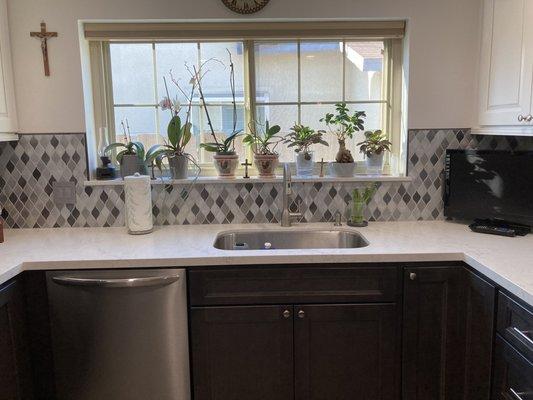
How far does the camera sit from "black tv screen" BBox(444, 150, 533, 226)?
2.06 m

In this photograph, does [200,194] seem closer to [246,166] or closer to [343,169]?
[246,166]

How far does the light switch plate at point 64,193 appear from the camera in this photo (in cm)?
236

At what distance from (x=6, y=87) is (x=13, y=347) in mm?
1253

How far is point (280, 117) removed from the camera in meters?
2.55

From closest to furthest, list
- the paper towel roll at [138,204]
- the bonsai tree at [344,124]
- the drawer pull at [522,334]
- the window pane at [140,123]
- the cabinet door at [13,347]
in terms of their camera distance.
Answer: the drawer pull at [522,334] → the cabinet door at [13,347] → the paper towel roll at [138,204] → the bonsai tree at [344,124] → the window pane at [140,123]

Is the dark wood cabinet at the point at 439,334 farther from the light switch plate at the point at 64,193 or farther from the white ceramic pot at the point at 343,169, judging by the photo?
the light switch plate at the point at 64,193

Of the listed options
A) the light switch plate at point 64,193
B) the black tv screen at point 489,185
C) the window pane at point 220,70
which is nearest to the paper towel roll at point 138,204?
the light switch plate at point 64,193

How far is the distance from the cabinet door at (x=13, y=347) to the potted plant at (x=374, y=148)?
5.93ft

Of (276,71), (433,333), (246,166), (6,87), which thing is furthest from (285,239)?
(6,87)

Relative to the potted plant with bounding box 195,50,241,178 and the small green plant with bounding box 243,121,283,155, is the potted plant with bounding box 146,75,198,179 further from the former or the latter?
the small green plant with bounding box 243,121,283,155

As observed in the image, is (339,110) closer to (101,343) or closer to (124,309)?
(124,309)

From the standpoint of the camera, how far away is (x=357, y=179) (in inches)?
94.7

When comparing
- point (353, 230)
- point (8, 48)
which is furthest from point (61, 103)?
point (353, 230)

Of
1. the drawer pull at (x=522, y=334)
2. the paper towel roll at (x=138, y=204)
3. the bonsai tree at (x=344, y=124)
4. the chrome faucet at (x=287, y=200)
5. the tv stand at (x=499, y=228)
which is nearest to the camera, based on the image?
the drawer pull at (x=522, y=334)
